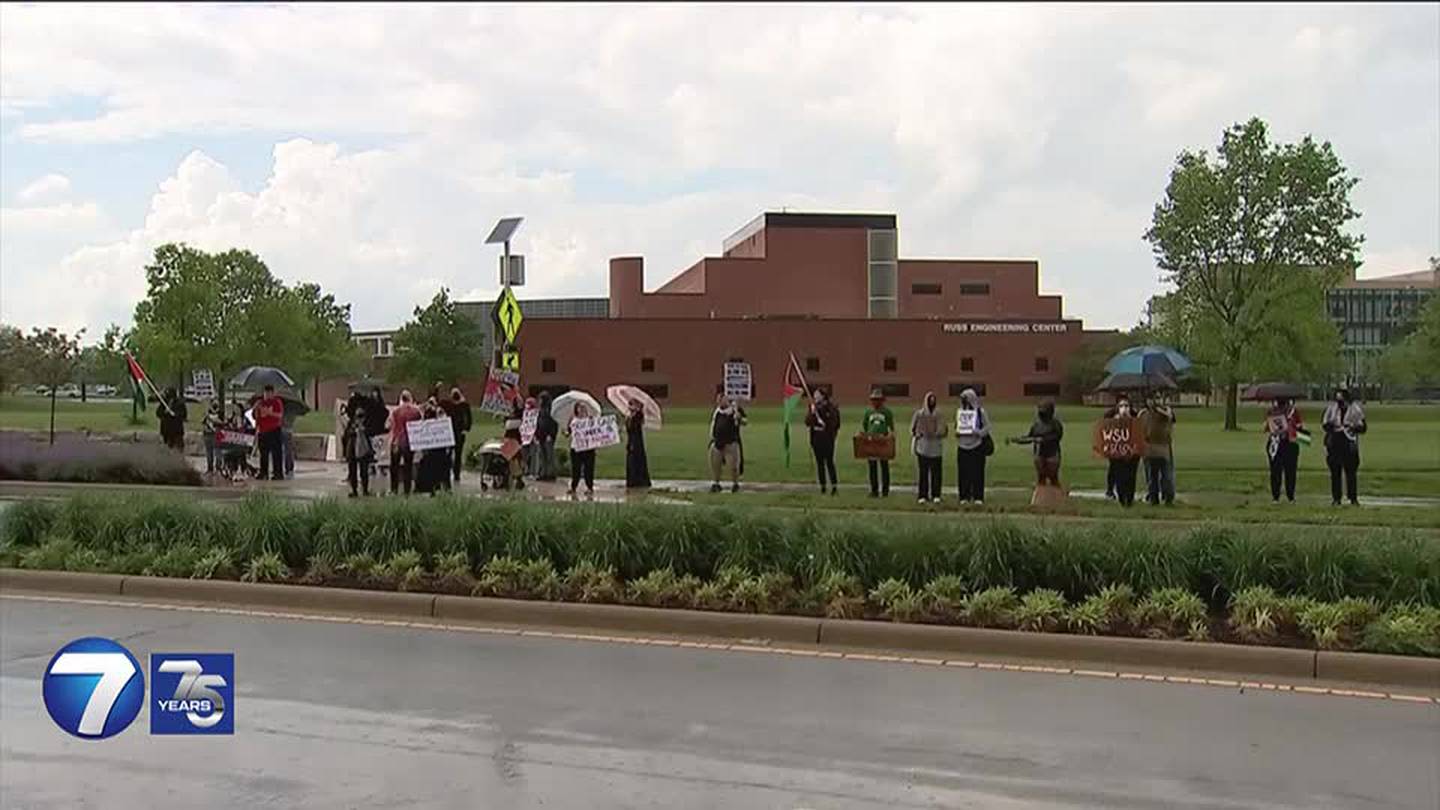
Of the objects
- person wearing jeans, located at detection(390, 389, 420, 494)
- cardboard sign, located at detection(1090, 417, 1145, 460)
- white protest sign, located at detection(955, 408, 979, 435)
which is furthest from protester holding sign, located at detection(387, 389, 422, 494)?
A: cardboard sign, located at detection(1090, 417, 1145, 460)

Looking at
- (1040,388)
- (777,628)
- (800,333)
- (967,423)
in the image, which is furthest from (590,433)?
(1040,388)

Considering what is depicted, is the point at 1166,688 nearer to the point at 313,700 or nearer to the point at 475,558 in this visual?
the point at 313,700

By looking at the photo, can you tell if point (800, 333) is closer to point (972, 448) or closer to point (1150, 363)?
point (1150, 363)

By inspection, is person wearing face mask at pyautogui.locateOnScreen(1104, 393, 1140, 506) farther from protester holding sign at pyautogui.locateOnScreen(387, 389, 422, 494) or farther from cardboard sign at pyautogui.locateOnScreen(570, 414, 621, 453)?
protester holding sign at pyautogui.locateOnScreen(387, 389, 422, 494)

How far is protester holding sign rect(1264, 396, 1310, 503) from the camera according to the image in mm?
20094

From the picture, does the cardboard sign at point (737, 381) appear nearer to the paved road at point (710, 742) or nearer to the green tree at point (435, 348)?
the paved road at point (710, 742)

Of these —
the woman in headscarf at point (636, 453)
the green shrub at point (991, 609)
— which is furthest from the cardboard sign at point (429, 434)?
the green shrub at point (991, 609)

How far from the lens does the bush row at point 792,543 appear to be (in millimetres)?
9727

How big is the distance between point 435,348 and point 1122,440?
2728 inches

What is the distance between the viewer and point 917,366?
96.9m

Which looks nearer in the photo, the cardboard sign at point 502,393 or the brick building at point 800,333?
the cardboard sign at point 502,393

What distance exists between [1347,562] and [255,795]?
7186 millimetres

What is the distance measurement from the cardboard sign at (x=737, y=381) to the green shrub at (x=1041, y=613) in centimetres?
1336

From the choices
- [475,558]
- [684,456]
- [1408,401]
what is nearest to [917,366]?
[1408,401]
